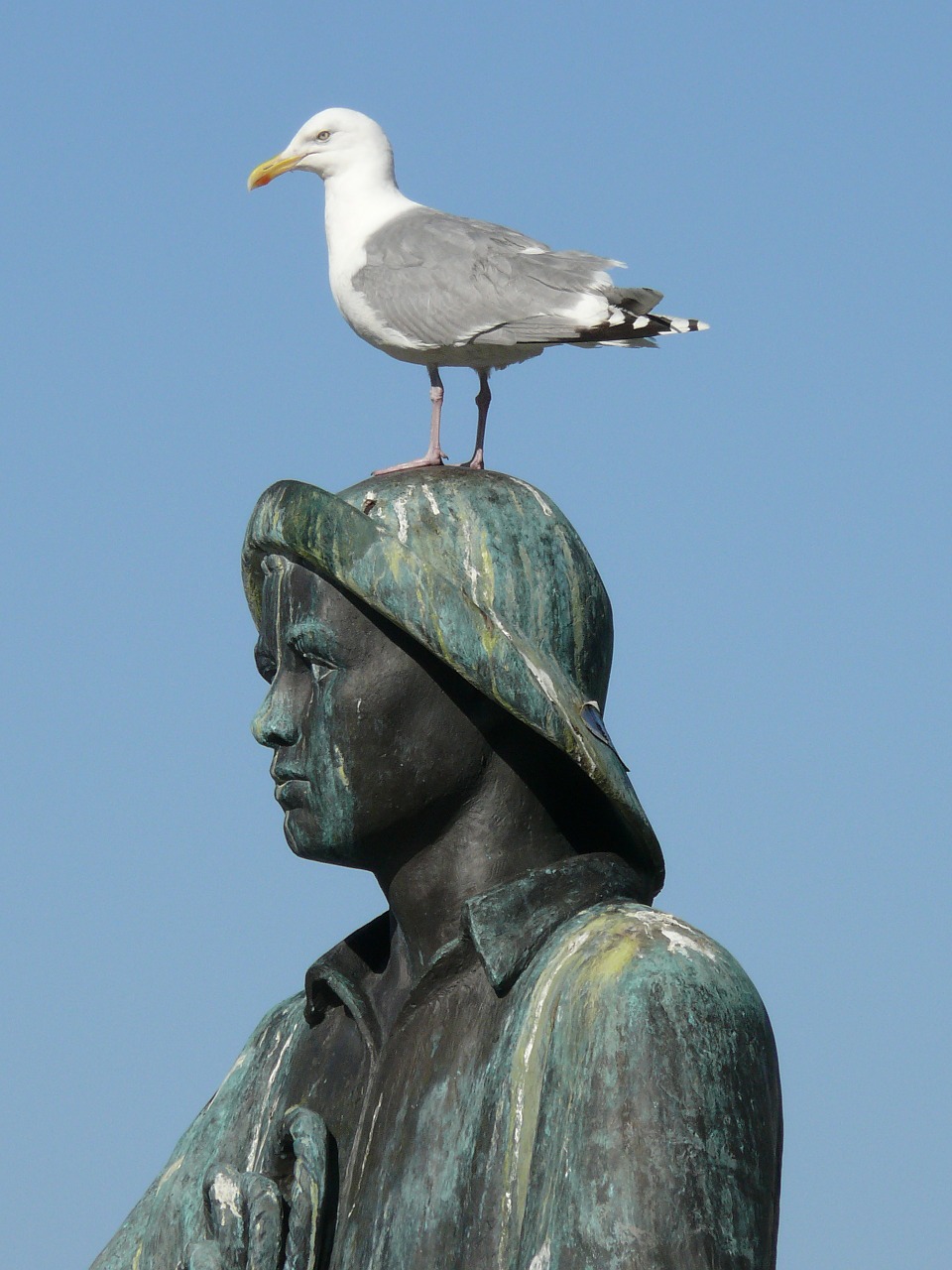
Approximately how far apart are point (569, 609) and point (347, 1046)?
1430 millimetres

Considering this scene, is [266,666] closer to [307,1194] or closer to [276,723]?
[276,723]

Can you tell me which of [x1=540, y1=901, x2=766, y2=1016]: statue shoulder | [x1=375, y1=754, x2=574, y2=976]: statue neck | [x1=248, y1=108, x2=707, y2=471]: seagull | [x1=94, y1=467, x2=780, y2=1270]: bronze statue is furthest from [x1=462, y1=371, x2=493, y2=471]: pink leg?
[x1=540, y1=901, x2=766, y2=1016]: statue shoulder

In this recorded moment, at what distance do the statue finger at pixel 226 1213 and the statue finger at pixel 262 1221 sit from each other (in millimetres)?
21

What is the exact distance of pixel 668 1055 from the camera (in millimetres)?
5527

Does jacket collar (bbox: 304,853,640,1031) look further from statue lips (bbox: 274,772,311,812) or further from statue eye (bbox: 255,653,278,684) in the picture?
statue eye (bbox: 255,653,278,684)

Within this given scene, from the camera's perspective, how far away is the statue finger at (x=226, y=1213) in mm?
6074

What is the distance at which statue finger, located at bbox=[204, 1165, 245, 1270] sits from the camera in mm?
6074

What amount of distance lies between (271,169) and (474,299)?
226 centimetres

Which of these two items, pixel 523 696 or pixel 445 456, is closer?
pixel 523 696

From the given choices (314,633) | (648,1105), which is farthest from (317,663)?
(648,1105)

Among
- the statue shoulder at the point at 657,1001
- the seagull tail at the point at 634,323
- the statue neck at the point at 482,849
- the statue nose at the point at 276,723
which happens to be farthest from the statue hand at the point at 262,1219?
the seagull tail at the point at 634,323

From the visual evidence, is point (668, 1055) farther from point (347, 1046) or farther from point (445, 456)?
point (445, 456)

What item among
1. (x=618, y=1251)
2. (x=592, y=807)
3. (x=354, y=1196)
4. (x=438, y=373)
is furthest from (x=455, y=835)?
(x=438, y=373)

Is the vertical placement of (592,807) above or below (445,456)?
below
